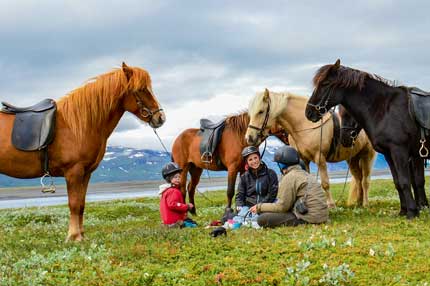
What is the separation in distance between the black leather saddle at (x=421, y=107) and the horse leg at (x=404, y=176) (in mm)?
785

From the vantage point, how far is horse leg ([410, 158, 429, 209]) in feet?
44.0

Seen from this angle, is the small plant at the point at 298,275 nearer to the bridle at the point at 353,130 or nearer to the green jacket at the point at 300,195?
the green jacket at the point at 300,195

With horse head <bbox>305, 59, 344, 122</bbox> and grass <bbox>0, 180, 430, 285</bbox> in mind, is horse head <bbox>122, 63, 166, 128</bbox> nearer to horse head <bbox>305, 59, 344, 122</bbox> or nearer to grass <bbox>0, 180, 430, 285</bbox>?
grass <bbox>0, 180, 430, 285</bbox>

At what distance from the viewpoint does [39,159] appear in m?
9.72

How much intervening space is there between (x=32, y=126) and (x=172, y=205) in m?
3.63

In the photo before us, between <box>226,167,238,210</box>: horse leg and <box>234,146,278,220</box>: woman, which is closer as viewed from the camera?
<box>234,146,278,220</box>: woman

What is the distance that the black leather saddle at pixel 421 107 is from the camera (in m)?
11.0

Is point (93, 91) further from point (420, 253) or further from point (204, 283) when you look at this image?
point (420, 253)

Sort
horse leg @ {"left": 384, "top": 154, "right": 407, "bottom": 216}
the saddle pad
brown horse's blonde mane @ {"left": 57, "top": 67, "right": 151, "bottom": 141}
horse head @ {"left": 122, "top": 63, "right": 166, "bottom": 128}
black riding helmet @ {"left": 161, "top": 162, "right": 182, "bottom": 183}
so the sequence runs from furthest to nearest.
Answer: black riding helmet @ {"left": 161, "top": 162, "right": 182, "bottom": 183} < horse leg @ {"left": 384, "top": 154, "right": 407, "bottom": 216} < horse head @ {"left": 122, "top": 63, "right": 166, "bottom": 128} < brown horse's blonde mane @ {"left": 57, "top": 67, "right": 151, "bottom": 141} < the saddle pad

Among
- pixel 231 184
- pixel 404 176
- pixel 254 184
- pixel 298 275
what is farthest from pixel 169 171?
pixel 298 275

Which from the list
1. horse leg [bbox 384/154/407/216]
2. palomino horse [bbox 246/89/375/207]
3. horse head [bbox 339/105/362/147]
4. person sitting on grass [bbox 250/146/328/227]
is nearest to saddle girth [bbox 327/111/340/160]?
palomino horse [bbox 246/89/375/207]

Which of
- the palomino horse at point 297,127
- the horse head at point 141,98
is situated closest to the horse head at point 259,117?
the palomino horse at point 297,127

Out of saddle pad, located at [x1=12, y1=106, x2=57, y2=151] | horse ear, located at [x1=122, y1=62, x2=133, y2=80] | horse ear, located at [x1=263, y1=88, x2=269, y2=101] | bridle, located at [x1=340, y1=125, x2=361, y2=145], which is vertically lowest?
bridle, located at [x1=340, y1=125, x2=361, y2=145]

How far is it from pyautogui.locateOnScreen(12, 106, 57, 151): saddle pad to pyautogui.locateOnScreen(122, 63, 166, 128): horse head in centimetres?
158
